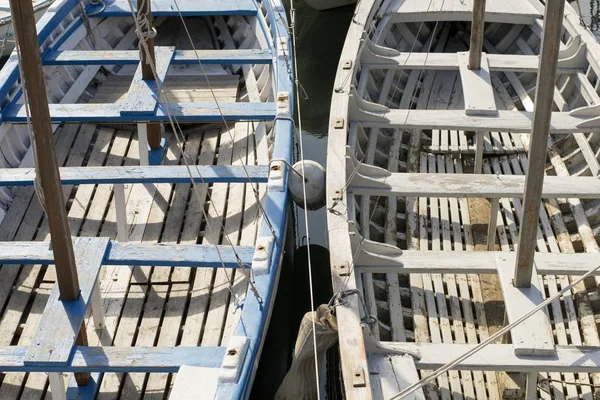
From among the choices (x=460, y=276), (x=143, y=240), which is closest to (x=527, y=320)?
(x=460, y=276)

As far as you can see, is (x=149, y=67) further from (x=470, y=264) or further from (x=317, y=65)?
(x=317, y=65)

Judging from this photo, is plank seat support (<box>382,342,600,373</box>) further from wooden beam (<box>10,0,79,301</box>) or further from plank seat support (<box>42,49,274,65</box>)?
plank seat support (<box>42,49,274,65</box>)

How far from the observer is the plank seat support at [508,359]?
700cm

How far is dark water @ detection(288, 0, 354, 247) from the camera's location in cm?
1434

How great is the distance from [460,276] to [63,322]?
3.71m

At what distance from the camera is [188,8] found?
39.1 ft

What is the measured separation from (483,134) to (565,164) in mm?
898

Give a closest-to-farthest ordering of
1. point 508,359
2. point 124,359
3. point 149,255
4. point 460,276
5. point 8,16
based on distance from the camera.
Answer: point 508,359
point 124,359
point 149,255
point 460,276
point 8,16

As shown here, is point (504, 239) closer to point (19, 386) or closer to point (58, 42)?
point (19, 386)

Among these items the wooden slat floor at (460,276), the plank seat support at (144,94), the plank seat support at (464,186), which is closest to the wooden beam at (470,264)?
the wooden slat floor at (460,276)

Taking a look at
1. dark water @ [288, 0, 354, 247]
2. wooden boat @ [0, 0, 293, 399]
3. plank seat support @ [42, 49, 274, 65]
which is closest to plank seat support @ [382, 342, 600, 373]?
wooden boat @ [0, 0, 293, 399]

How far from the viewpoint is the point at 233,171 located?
909cm

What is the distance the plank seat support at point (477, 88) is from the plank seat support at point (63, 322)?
3.98 m

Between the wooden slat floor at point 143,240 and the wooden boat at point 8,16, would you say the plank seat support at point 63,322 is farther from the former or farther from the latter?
the wooden boat at point 8,16
